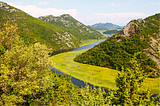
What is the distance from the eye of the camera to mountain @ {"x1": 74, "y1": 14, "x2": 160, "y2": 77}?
220 feet

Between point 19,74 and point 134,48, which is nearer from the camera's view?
point 19,74

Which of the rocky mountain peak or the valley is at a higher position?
the rocky mountain peak

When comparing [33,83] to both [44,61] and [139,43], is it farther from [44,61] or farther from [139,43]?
[139,43]

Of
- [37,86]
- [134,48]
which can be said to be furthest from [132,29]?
[37,86]

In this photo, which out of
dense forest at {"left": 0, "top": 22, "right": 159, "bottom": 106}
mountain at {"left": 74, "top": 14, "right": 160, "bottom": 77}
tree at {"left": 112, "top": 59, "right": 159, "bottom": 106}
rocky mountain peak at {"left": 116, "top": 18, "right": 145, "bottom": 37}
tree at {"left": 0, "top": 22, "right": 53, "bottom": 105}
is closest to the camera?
dense forest at {"left": 0, "top": 22, "right": 159, "bottom": 106}

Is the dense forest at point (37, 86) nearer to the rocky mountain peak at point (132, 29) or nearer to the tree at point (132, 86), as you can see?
the tree at point (132, 86)

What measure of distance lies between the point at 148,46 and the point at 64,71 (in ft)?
202

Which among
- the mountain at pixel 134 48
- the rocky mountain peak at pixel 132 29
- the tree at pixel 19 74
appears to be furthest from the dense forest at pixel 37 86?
the rocky mountain peak at pixel 132 29

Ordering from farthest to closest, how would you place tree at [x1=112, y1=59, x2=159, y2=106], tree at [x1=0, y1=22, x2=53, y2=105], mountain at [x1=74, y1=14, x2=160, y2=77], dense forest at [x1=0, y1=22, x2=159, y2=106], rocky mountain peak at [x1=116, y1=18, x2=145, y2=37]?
rocky mountain peak at [x1=116, y1=18, x2=145, y2=37]
mountain at [x1=74, y1=14, x2=160, y2=77]
tree at [x1=0, y1=22, x2=53, y2=105]
tree at [x1=112, y1=59, x2=159, y2=106]
dense forest at [x1=0, y1=22, x2=159, y2=106]

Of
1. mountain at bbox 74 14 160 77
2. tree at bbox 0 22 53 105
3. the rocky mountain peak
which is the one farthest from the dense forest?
the rocky mountain peak

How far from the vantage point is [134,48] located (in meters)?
75.2

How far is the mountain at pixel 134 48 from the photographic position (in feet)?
220

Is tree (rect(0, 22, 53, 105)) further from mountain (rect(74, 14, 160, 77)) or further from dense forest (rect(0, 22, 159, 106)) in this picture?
mountain (rect(74, 14, 160, 77))

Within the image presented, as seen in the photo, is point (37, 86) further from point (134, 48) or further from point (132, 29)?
point (132, 29)
